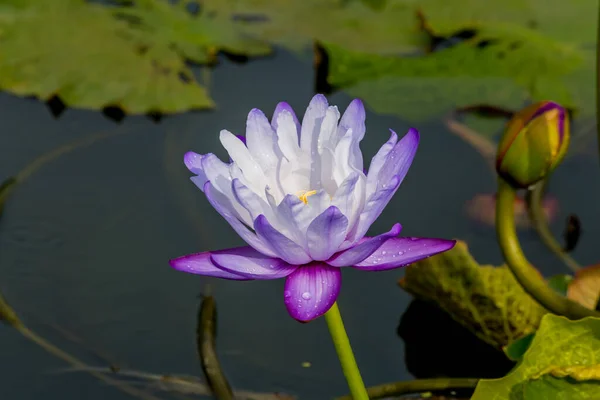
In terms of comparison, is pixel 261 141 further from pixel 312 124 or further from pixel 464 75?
pixel 464 75

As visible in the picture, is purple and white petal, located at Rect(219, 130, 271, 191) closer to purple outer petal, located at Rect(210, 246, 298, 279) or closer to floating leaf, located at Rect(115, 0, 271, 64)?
purple outer petal, located at Rect(210, 246, 298, 279)

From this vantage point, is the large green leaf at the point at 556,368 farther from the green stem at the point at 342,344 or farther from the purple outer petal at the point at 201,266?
the purple outer petal at the point at 201,266

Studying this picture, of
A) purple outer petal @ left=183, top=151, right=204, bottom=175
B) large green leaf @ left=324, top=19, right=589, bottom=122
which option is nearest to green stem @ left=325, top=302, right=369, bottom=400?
purple outer petal @ left=183, top=151, right=204, bottom=175

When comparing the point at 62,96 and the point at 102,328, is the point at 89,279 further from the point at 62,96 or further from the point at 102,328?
the point at 62,96

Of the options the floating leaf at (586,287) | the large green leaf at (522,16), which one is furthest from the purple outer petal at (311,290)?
the large green leaf at (522,16)

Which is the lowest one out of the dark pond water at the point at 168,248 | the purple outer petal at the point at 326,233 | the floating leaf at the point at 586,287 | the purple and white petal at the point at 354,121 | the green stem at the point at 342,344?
the dark pond water at the point at 168,248

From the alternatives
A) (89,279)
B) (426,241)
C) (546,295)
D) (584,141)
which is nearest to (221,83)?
(89,279)
